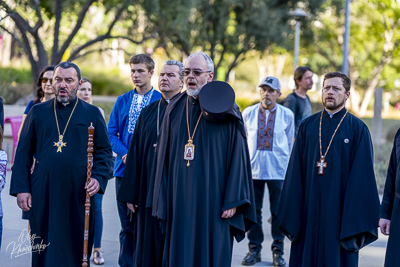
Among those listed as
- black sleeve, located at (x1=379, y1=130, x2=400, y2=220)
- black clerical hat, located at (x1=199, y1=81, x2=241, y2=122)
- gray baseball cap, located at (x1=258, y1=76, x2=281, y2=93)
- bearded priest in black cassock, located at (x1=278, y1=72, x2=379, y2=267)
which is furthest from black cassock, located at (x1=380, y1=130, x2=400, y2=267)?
gray baseball cap, located at (x1=258, y1=76, x2=281, y2=93)

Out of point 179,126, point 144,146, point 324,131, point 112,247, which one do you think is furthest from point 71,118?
point 112,247

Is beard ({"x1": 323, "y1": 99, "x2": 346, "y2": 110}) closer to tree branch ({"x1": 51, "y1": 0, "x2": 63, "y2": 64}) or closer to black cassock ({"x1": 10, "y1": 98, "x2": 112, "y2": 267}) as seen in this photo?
black cassock ({"x1": 10, "y1": 98, "x2": 112, "y2": 267})

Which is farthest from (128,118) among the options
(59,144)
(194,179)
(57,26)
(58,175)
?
(57,26)

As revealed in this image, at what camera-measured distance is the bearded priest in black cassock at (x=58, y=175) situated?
5.40 meters

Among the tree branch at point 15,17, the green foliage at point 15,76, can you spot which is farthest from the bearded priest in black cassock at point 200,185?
the green foliage at point 15,76

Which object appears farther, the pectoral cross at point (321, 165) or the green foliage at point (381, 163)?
the green foliage at point (381, 163)

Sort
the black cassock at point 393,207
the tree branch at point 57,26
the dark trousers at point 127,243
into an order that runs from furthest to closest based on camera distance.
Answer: the tree branch at point 57,26 → the dark trousers at point 127,243 → the black cassock at point 393,207

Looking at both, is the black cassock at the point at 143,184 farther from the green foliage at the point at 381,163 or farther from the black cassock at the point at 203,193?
the green foliage at the point at 381,163

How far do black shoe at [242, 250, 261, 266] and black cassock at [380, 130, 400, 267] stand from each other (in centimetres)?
235

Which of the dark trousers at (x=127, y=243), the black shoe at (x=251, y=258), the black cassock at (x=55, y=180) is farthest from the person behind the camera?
the black shoe at (x=251, y=258)

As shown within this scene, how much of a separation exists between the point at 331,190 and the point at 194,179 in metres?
1.33

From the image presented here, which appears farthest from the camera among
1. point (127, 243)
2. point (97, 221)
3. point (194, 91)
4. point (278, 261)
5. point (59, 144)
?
point (278, 261)

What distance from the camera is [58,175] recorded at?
5.40 metres

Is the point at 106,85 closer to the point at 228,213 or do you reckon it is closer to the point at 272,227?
the point at 272,227
